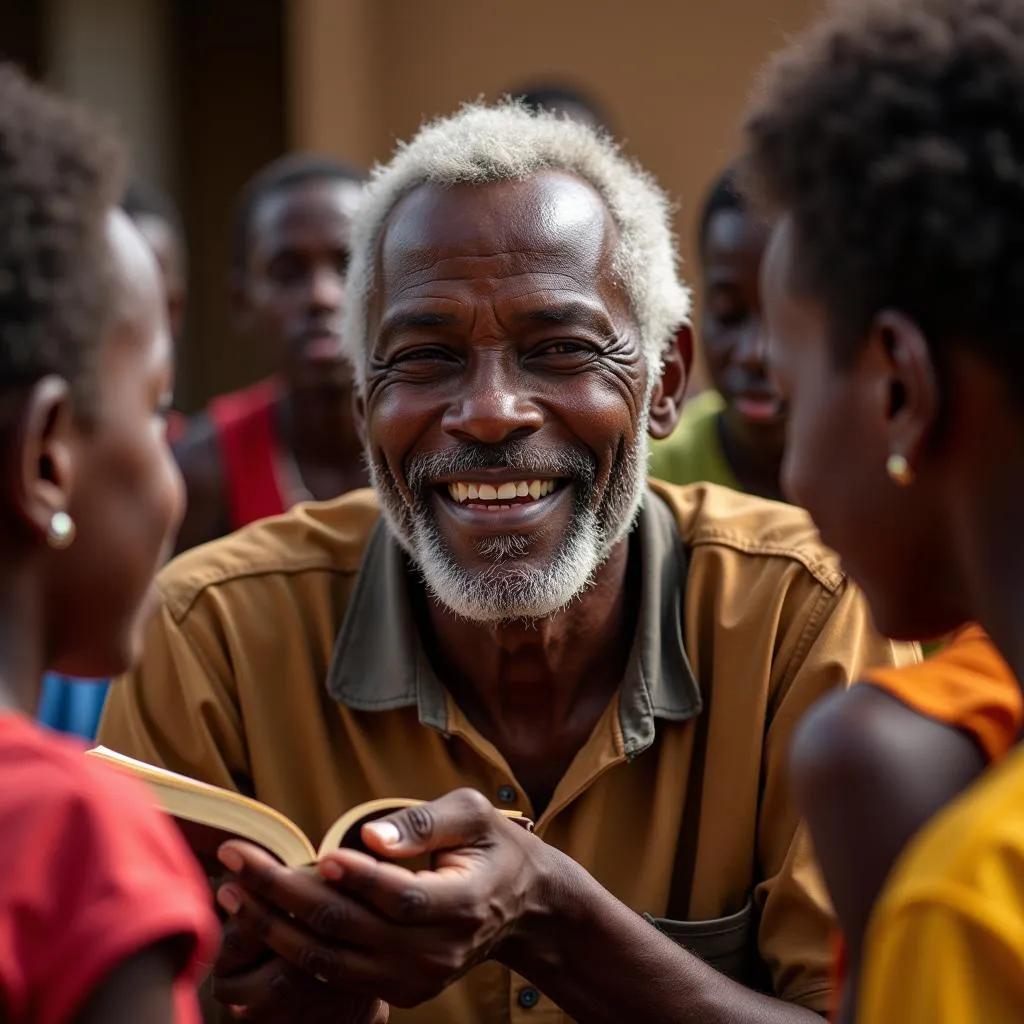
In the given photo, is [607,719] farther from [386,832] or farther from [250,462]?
[250,462]

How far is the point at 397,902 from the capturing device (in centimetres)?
213

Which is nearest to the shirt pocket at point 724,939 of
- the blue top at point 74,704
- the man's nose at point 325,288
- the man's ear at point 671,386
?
the man's ear at point 671,386

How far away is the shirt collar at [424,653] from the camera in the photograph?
2857mm

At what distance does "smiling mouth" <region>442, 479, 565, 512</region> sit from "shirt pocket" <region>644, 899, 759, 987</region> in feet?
2.42

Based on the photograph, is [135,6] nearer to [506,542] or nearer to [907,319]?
[506,542]

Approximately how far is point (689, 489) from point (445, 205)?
31.4 inches

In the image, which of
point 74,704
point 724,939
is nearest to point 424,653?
point 724,939

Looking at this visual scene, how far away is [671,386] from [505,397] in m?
0.52

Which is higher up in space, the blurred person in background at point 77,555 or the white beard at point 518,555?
the blurred person in background at point 77,555

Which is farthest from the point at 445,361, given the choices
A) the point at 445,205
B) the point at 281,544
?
the point at 281,544

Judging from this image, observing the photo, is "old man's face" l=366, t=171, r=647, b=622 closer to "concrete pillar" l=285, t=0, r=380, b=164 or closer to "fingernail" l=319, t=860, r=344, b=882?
"fingernail" l=319, t=860, r=344, b=882

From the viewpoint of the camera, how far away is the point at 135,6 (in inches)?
307

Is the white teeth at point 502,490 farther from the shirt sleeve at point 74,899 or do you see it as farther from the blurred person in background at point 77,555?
the shirt sleeve at point 74,899

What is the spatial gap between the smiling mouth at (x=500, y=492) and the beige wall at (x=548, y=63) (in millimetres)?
4374
